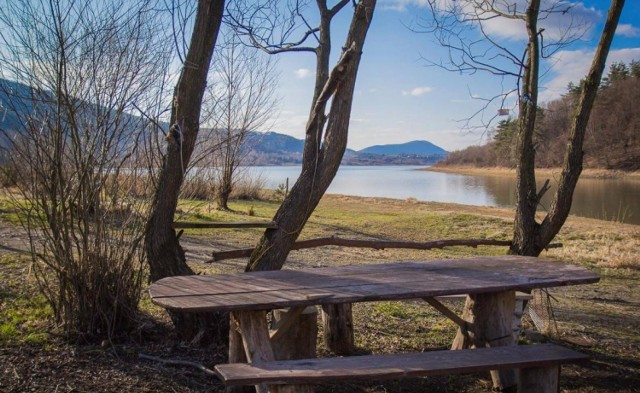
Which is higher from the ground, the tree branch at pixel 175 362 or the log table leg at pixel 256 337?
the log table leg at pixel 256 337

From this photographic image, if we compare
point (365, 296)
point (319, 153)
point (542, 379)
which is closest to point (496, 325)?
point (542, 379)

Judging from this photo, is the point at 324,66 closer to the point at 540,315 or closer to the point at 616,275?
the point at 540,315

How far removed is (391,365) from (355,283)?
0.60 m

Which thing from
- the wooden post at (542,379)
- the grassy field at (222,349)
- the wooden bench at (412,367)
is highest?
the wooden bench at (412,367)

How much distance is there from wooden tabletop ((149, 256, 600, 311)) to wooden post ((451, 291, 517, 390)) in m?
0.22

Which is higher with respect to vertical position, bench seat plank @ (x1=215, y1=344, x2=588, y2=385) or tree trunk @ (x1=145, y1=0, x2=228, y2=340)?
tree trunk @ (x1=145, y1=0, x2=228, y2=340)

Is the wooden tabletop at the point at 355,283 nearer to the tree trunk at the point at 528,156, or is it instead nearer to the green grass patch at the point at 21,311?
the tree trunk at the point at 528,156

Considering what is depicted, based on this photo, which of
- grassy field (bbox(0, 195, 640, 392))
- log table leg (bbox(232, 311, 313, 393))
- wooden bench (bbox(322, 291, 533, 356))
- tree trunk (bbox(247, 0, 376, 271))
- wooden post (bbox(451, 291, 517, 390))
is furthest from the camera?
wooden bench (bbox(322, 291, 533, 356))

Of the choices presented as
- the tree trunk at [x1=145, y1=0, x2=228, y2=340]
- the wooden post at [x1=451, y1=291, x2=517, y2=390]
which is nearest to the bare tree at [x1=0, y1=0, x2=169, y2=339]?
the tree trunk at [x1=145, y1=0, x2=228, y2=340]

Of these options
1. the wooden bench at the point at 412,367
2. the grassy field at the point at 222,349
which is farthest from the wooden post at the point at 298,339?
the wooden bench at the point at 412,367

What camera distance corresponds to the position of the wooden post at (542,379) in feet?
9.29

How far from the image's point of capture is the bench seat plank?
234cm

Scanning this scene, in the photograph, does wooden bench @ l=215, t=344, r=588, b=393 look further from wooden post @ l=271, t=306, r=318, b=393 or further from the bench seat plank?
wooden post @ l=271, t=306, r=318, b=393

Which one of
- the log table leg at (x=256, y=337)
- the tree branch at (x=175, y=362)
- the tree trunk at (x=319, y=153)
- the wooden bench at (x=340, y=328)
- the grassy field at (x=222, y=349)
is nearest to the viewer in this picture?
the log table leg at (x=256, y=337)
